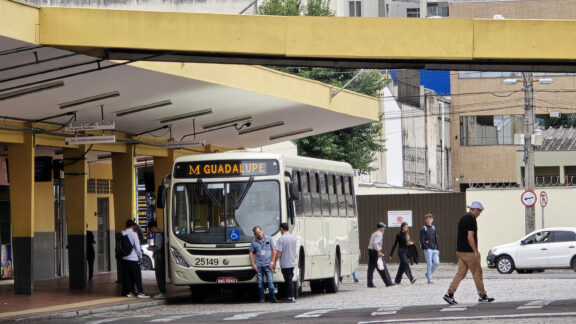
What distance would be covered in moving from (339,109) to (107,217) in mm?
9873

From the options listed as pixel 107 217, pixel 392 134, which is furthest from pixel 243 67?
pixel 392 134

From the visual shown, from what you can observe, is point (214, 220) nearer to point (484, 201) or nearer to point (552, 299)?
point (552, 299)

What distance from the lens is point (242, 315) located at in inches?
843

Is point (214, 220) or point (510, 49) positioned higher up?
point (510, 49)

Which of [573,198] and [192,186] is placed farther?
[573,198]

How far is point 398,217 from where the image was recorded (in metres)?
48.5

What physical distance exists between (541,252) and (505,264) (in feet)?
4.90

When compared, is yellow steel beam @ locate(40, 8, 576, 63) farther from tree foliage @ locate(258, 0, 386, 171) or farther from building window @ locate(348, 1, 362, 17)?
building window @ locate(348, 1, 362, 17)

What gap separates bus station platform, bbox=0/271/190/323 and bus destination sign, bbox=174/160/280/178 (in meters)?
2.97

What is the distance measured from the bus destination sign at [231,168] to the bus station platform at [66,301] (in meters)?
2.97

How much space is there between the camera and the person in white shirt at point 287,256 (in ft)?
82.3

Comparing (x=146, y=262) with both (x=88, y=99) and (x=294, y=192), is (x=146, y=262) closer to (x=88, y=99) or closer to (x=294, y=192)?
(x=88, y=99)

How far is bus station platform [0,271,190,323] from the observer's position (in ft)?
73.5

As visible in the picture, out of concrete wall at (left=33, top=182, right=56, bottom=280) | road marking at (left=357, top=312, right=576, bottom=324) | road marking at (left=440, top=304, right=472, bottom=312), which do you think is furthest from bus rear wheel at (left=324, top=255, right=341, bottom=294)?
road marking at (left=357, top=312, right=576, bottom=324)
